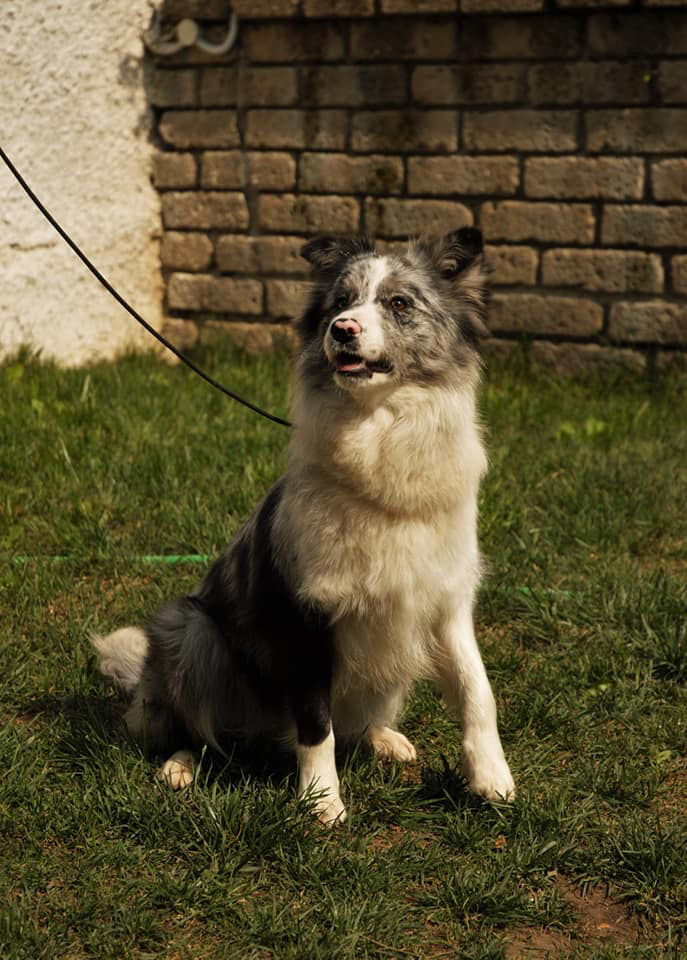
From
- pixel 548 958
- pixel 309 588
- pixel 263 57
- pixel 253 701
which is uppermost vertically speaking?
pixel 263 57

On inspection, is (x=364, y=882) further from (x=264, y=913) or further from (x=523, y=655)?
(x=523, y=655)

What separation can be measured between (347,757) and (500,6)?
16.7 feet

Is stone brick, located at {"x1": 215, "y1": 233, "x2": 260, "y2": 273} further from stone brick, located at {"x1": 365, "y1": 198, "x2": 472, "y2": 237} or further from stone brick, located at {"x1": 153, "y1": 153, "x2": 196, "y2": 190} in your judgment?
stone brick, located at {"x1": 365, "y1": 198, "x2": 472, "y2": 237}

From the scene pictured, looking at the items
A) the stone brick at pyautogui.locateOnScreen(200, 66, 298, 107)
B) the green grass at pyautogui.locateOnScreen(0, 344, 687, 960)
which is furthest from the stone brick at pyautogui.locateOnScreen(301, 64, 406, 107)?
the green grass at pyautogui.locateOnScreen(0, 344, 687, 960)

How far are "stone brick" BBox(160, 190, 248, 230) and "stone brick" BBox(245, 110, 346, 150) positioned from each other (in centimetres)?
40

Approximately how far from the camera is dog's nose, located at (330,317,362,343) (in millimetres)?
2924

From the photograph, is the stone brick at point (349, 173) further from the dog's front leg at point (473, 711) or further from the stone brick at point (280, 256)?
the dog's front leg at point (473, 711)

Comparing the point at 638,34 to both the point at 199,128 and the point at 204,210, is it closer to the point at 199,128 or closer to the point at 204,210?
the point at 199,128

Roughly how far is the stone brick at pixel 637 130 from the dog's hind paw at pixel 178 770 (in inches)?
198

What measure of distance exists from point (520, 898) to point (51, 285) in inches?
214

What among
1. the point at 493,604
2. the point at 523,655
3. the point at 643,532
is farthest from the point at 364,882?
the point at 643,532

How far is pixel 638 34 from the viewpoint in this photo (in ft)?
22.5

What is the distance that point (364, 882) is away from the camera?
9.23 feet

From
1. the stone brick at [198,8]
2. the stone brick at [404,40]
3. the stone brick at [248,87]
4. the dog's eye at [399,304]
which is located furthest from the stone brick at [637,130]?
the dog's eye at [399,304]
